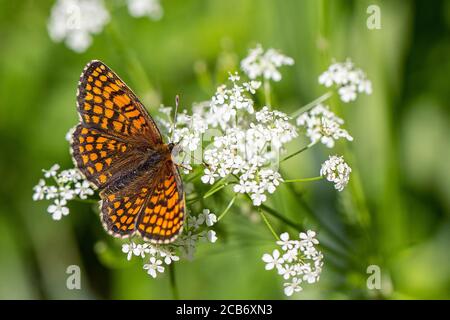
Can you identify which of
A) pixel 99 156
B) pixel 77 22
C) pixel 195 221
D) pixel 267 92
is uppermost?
pixel 77 22

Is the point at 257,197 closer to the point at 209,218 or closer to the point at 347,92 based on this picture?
the point at 209,218

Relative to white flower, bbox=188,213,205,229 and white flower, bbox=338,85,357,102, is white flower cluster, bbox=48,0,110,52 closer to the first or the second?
white flower, bbox=338,85,357,102

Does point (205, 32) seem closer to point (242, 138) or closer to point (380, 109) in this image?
point (380, 109)

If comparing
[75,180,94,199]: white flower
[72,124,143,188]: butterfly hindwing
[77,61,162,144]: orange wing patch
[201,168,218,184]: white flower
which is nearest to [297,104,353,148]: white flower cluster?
[201,168,218,184]: white flower

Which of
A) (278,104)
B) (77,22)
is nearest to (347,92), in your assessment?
(278,104)

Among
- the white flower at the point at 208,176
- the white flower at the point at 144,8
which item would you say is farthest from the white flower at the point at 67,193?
the white flower at the point at 144,8

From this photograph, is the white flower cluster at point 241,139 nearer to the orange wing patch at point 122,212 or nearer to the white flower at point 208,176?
the white flower at point 208,176
